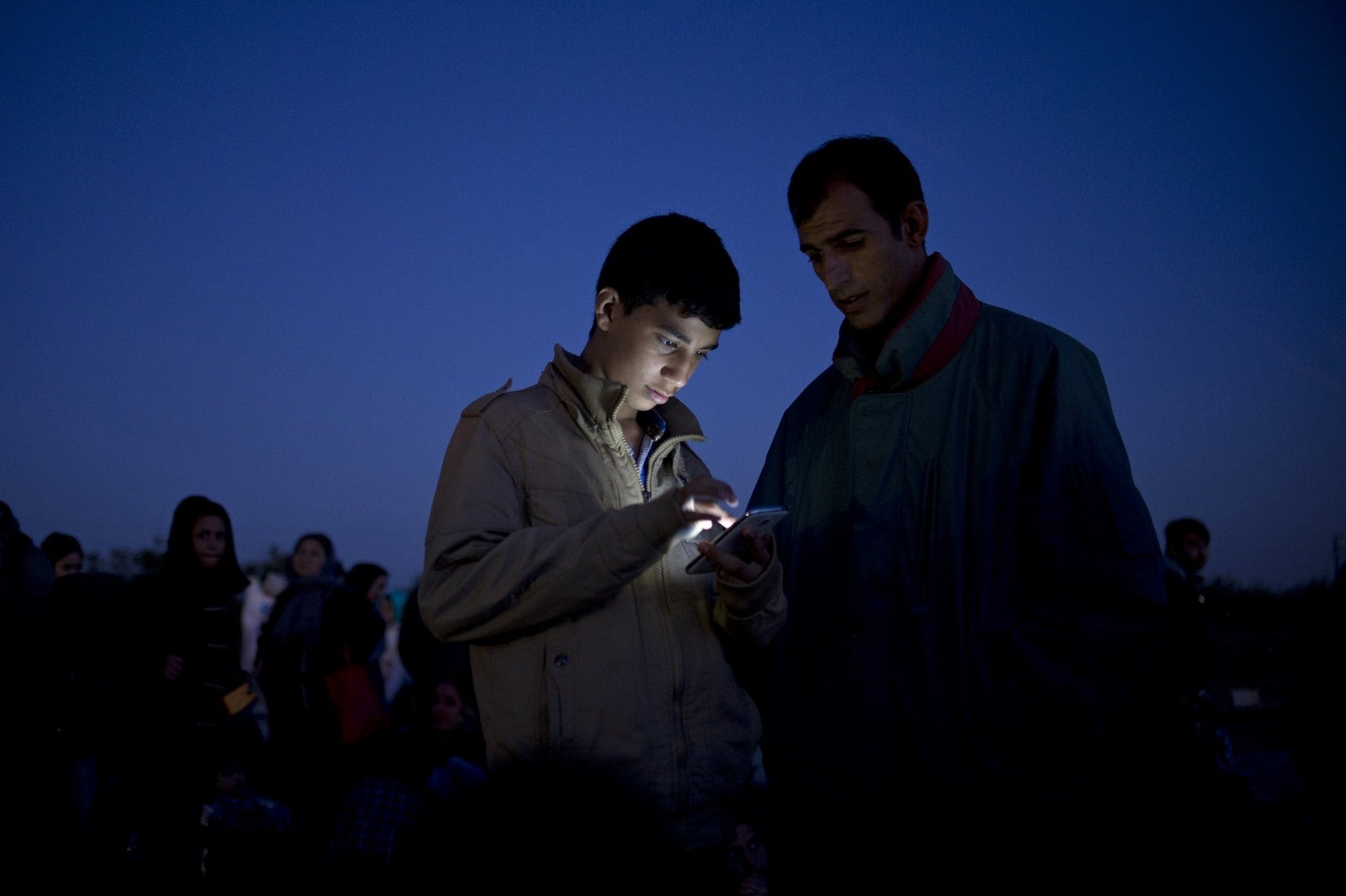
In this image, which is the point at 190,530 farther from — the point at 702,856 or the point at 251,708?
the point at 702,856

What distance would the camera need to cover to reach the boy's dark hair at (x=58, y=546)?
25.0ft

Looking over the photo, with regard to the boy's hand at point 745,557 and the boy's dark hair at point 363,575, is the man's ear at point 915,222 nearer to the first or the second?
the boy's hand at point 745,557

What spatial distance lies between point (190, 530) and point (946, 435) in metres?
5.38

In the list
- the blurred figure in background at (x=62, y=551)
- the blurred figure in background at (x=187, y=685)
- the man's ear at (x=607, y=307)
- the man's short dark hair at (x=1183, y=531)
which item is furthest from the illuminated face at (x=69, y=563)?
the man's short dark hair at (x=1183, y=531)

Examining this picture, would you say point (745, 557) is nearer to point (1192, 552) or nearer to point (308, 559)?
point (1192, 552)

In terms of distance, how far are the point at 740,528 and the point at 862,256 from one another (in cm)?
92

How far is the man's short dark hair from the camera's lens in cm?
651

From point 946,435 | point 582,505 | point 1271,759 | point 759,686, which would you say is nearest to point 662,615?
point 582,505

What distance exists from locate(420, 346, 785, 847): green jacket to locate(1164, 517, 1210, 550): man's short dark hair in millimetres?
5816

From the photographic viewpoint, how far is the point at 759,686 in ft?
8.16

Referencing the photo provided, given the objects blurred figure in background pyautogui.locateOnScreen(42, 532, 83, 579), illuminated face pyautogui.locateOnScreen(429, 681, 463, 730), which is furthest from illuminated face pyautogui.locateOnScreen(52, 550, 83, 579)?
illuminated face pyautogui.locateOnScreen(429, 681, 463, 730)

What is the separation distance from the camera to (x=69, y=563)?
7738mm

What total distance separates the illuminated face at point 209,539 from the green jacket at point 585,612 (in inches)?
173

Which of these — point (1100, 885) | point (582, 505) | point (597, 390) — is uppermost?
point (597, 390)
